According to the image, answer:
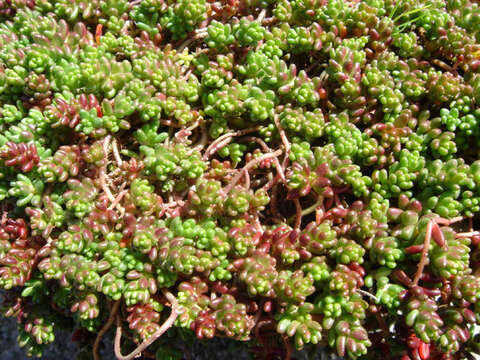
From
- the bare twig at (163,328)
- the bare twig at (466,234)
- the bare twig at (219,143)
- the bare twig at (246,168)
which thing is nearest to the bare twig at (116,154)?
the bare twig at (219,143)

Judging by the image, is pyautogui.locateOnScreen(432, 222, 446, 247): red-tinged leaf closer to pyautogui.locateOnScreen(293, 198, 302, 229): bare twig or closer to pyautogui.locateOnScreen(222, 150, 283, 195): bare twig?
pyautogui.locateOnScreen(293, 198, 302, 229): bare twig

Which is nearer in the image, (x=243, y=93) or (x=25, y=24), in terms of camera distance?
(x=243, y=93)

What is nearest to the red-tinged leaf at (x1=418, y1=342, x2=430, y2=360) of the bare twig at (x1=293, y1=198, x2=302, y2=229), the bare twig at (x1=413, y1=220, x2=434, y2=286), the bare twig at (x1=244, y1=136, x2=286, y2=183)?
the bare twig at (x1=413, y1=220, x2=434, y2=286)

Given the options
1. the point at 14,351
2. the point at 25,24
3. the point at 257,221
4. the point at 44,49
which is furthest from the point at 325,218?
the point at 14,351

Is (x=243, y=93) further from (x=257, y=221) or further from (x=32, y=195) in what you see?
(x=32, y=195)

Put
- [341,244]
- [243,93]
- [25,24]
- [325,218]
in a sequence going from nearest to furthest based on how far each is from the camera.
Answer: [341,244]
[325,218]
[243,93]
[25,24]

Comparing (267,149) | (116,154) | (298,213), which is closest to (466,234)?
(298,213)

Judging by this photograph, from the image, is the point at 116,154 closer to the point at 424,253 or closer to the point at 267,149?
the point at 267,149

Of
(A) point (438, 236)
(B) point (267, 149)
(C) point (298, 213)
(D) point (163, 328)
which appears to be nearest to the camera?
(A) point (438, 236)
